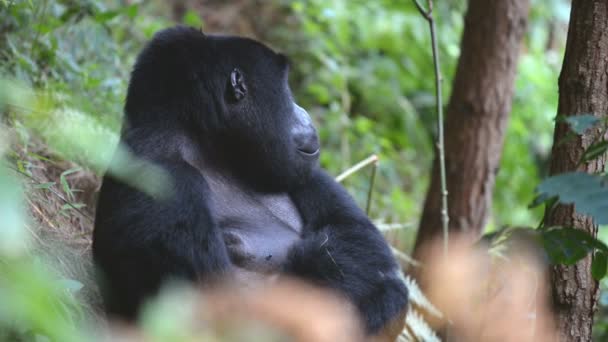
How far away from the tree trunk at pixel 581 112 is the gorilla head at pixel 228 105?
947 mm

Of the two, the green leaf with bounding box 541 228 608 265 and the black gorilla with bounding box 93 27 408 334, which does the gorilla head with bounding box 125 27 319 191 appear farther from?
the green leaf with bounding box 541 228 608 265

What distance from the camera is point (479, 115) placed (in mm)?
4141

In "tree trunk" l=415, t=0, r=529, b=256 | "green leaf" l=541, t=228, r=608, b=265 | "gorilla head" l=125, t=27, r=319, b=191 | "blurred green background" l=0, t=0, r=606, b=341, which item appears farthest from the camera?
"tree trunk" l=415, t=0, r=529, b=256

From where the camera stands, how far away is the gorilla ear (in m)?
2.57

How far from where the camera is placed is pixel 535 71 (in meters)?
7.19

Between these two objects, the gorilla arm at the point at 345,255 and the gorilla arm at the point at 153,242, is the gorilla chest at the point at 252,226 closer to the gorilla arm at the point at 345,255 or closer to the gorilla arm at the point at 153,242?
the gorilla arm at the point at 345,255

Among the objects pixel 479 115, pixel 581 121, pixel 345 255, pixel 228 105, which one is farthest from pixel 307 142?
pixel 479 115

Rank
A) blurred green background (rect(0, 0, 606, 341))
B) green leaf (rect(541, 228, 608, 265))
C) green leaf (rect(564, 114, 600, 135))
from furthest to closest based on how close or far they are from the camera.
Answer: blurred green background (rect(0, 0, 606, 341)) → green leaf (rect(541, 228, 608, 265)) → green leaf (rect(564, 114, 600, 135))

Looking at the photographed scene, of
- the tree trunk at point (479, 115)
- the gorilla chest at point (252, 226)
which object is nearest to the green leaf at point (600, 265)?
the gorilla chest at point (252, 226)

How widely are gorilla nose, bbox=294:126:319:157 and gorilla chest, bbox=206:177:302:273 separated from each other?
230 mm

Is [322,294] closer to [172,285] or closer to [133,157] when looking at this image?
[172,285]

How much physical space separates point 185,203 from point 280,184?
557mm

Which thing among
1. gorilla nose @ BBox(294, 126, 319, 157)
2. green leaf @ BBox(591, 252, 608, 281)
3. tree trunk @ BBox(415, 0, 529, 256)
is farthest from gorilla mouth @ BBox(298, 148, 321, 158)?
tree trunk @ BBox(415, 0, 529, 256)

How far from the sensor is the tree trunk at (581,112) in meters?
2.21
